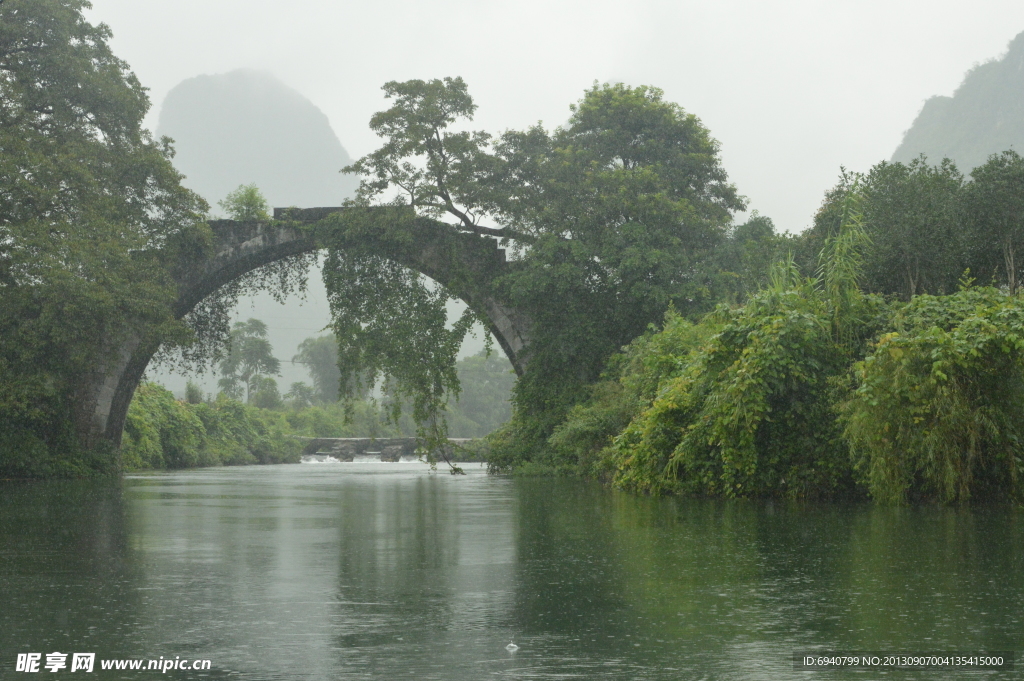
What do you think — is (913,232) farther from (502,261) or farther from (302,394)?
(302,394)

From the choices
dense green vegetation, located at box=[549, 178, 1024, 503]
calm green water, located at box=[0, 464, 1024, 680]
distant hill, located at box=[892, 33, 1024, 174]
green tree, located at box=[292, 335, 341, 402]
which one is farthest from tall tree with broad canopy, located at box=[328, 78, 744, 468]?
distant hill, located at box=[892, 33, 1024, 174]

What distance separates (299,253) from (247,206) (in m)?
1.80

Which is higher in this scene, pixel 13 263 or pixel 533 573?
pixel 13 263

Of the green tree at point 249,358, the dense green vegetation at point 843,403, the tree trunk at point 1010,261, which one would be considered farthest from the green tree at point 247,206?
the green tree at point 249,358

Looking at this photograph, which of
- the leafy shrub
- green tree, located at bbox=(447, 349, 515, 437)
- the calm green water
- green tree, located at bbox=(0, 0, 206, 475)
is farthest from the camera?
green tree, located at bbox=(447, 349, 515, 437)

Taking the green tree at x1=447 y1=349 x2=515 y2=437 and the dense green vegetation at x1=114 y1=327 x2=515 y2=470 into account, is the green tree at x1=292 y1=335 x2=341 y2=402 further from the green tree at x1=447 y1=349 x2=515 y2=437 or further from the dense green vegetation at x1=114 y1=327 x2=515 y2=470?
the green tree at x1=447 y1=349 x2=515 y2=437

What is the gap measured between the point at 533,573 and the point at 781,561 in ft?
4.86

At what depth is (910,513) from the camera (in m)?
10.1

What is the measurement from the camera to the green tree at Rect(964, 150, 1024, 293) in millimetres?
19766

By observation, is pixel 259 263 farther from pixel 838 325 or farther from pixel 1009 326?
pixel 1009 326

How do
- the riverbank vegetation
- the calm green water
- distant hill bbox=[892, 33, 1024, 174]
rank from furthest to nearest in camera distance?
1. distant hill bbox=[892, 33, 1024, 174]
2. the riverbank vegetation
3. the calm green water

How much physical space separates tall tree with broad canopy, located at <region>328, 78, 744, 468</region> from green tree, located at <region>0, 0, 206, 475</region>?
14.9 feet

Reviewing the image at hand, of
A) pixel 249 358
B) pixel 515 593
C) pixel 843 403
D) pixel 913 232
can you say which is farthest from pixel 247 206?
pixel 249 358

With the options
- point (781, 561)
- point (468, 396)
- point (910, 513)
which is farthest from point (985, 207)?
point (468, 396)
